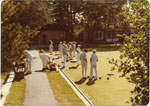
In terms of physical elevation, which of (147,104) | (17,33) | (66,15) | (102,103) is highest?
(66,15)

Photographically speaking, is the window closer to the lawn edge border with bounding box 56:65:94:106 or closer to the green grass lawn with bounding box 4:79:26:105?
the lawn edge border with bounding box 56:65:94:106

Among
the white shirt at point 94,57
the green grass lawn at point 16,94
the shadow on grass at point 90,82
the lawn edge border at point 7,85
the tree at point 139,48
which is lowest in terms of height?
the shadow on grass at point 90,82

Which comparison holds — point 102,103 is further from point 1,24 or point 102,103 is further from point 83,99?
point 1,24

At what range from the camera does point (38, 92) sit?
541 inches

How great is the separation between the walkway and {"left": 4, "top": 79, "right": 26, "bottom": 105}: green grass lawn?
0.72 feet

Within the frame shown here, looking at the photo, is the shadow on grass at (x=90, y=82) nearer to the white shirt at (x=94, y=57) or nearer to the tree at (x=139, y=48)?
the white shirt at (x=94, y=57)

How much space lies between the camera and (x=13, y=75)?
18.5m

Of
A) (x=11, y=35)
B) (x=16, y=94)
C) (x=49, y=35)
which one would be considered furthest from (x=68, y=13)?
(x=11, y=35)

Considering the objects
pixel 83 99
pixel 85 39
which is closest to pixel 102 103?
pixel 83 99

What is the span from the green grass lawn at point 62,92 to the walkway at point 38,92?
0.27 meters

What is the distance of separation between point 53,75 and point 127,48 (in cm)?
1311

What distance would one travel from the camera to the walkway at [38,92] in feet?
39.3

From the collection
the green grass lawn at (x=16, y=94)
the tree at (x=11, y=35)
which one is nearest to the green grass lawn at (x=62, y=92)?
the green grass lawn at (x=16, y=94)

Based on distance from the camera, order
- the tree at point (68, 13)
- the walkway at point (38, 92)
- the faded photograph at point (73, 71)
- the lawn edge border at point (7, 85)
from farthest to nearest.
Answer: the tree at point (68, 13) → the lawn edge border at point (7, 85) → the walkway at point (38, 92) → the faded photograph at point (73, 71)
